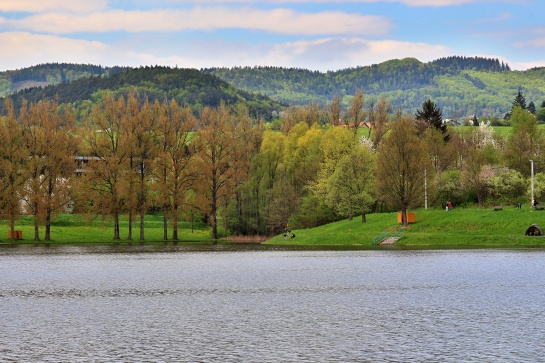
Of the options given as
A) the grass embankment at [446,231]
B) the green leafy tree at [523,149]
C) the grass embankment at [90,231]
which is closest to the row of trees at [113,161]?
the grass embankment at [90,231]

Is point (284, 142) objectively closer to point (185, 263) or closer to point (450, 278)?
point (185, 263)

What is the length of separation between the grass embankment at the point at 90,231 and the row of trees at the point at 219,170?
3.23 metres

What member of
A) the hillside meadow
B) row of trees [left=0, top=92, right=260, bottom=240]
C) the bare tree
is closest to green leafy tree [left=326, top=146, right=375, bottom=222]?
the hillside meadow

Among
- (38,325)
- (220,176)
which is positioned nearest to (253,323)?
(38,325)

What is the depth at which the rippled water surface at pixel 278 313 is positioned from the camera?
2681cm

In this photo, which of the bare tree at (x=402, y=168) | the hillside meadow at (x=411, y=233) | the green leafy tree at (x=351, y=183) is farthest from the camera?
the green leafy tree at (x=351, y=183)

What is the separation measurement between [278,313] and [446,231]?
6617cm

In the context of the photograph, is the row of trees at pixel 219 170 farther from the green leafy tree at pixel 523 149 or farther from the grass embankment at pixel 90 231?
the grass embankment at pixel 90 231

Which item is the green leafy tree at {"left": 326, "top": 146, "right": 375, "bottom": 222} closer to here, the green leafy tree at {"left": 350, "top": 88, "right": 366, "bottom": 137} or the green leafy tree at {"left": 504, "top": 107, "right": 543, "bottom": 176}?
the green leafy tree at {"left": 504, "top": 107, "right": 543, "bottom": 176}

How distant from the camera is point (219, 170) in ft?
415

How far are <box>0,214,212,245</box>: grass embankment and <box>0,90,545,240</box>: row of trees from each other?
3228 millimetres

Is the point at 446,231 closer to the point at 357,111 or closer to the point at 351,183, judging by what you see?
the point at 351,183

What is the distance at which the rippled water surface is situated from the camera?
2681 centimetres

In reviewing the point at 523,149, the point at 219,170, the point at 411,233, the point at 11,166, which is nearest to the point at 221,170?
the point at 219,170
